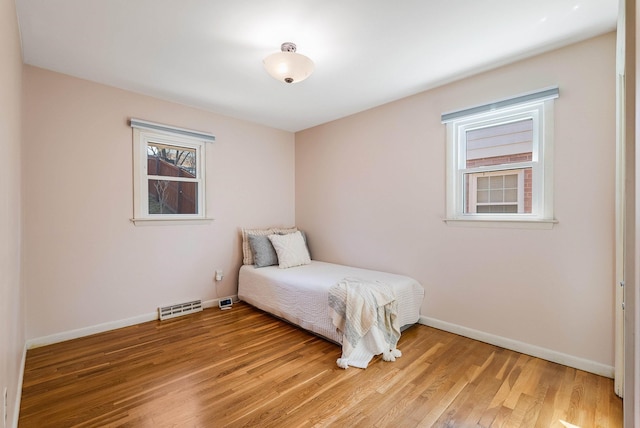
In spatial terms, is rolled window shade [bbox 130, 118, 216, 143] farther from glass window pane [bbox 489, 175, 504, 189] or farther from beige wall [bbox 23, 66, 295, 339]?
glass window pane [bbox 489, 175, 504, 189]

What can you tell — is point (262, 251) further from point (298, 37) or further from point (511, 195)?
point (511, 195)

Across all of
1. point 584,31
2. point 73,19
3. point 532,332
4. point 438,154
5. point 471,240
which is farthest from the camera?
point 438,154

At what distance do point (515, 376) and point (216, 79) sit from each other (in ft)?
11.3

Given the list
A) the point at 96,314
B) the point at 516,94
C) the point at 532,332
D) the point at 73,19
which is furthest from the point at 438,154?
the point at 96,314

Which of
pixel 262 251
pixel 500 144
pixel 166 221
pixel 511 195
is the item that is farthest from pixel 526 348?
pixel 166 221

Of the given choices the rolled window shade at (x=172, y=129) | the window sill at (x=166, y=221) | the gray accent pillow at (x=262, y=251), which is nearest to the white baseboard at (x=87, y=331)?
the window sill at (x=166, y=221)

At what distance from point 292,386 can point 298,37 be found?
244 cm

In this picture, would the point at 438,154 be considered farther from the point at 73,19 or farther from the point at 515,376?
Result: the point at 73,19

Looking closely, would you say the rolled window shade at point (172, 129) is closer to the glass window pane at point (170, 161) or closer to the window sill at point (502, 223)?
the glass window pane at point (170, 161)

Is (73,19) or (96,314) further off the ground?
(73,19)

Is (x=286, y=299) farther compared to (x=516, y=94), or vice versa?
(x=286, y=299)

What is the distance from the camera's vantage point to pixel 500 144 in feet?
8.56

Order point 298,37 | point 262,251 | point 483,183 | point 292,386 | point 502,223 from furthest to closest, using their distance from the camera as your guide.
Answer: point 262,251 → point 483,183 → point 502,223 → point 298,37 → point 292,386

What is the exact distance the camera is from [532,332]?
2359mm
